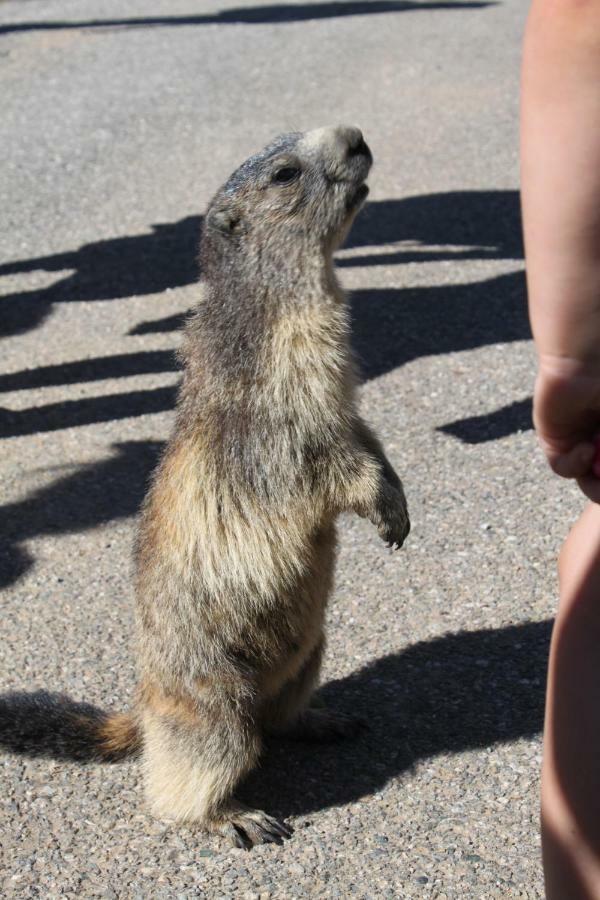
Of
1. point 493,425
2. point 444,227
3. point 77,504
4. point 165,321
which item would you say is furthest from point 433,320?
point 77,504

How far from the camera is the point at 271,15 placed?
1659 cm

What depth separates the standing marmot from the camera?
3264mm

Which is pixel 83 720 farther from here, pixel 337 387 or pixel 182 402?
pixel 337 387

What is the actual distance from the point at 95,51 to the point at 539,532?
1133 centimetres

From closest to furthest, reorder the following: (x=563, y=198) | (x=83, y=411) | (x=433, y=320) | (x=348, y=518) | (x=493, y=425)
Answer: (x=563, y=198)
(x=348, y=518)
(x=493, y=425)
(x=83, y=411)
(x=433, y=320)

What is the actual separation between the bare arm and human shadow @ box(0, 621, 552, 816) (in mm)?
2104

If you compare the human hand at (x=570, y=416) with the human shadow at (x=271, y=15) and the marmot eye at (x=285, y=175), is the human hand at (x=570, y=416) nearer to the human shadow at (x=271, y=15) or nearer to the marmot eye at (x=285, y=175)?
the marmot eye at (x=285, y=175)

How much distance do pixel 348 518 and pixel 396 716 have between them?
4.53 feet

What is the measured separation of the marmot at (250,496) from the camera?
326 centimetres

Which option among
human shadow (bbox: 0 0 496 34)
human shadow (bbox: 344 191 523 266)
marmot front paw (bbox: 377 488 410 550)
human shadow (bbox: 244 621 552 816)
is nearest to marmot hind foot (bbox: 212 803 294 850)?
human shadow (bbox: 244 621 552 816)

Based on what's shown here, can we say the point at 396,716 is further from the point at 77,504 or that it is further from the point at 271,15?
the point at 271,15

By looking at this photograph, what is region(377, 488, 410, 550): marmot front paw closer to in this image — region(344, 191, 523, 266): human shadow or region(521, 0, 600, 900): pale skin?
region(521, 0, 600, 900): pale skin

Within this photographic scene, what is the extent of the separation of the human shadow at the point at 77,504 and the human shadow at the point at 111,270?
1.96 meters

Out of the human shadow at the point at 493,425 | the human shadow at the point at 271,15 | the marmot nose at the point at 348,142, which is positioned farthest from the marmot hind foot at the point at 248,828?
the human shadow at the point at 271,15
